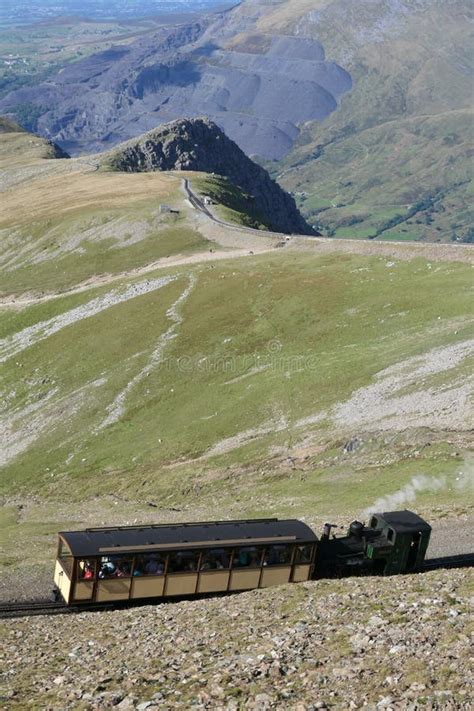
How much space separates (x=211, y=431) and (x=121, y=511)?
557 inches

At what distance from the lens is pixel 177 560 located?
1454 inches

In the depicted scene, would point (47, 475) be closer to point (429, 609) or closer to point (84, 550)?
point (84, 550)

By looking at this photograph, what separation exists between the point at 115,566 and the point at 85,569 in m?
1.34

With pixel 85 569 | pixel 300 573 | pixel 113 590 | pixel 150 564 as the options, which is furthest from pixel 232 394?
pixel 85 569

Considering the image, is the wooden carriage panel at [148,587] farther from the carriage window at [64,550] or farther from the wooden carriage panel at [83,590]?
the carriage window at [64,550]

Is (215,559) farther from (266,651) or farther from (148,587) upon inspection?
(266,651)

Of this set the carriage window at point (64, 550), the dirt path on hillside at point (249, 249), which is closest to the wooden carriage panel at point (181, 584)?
the carriage window at point (64, 550)

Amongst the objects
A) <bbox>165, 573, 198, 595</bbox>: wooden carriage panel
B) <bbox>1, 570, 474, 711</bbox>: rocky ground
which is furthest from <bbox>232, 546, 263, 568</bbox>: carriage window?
<bbox>165, 573, 198, 595</bbox>: wooden carriage panel

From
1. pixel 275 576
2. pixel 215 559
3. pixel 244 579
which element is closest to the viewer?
A: pixel 215 559

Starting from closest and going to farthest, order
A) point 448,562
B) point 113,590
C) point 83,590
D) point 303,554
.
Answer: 1. point 83,590
2. point 113,590
3. point 303,554
4. point 448,562

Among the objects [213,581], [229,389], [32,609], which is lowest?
→ [229,389]

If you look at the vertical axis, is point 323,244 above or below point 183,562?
below

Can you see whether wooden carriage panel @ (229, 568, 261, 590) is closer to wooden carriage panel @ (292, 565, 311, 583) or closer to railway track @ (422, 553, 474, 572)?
wooden carriage panel @ (292, 565, 311, 583)

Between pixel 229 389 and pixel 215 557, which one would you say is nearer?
pixel 215 557
